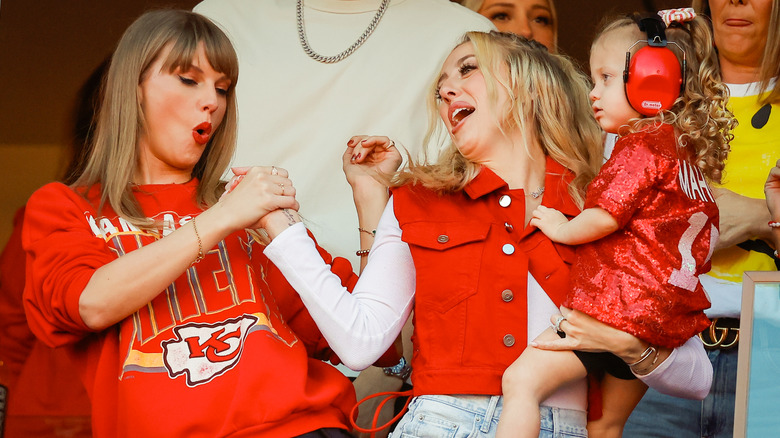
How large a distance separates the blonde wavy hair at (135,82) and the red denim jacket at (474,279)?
0.56m

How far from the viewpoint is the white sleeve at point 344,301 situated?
7.55ft

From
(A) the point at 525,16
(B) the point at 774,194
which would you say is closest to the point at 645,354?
(B) the point at 774,194

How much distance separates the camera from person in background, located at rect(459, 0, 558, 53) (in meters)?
3.65

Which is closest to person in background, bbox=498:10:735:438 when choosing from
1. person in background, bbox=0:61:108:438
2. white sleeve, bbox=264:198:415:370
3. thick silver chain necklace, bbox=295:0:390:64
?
white sleeve, bbox=264:198:415:370

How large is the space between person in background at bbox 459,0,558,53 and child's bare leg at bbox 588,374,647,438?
4.99 feet

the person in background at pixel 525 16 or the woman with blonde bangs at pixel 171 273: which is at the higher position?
the person in background at pixel 525 16

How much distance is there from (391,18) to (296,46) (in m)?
0.33

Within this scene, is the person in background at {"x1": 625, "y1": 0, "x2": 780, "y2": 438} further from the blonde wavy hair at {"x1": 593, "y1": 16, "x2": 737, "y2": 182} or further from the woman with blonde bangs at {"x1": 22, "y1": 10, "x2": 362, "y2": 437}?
the woman with blonde bangs at {"x1": 22, "y1": 10, "x2": 362, "y2": 437}

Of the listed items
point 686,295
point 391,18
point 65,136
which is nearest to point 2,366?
point 65,136

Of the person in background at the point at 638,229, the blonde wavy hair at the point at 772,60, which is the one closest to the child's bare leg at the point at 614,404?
the person in background at the point at 638,229

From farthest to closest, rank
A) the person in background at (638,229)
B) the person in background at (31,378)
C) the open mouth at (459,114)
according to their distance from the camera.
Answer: the person in background at (31,378) < the open mouth at (459,114) < the person in background at (638,229)

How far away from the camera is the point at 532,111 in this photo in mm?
2697

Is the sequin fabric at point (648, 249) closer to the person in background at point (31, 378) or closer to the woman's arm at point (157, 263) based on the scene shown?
the woman's arm at point (157, 263)

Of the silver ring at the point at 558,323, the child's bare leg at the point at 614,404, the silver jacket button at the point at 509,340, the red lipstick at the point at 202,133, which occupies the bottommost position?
the child's bare leg at the point at 614,404
